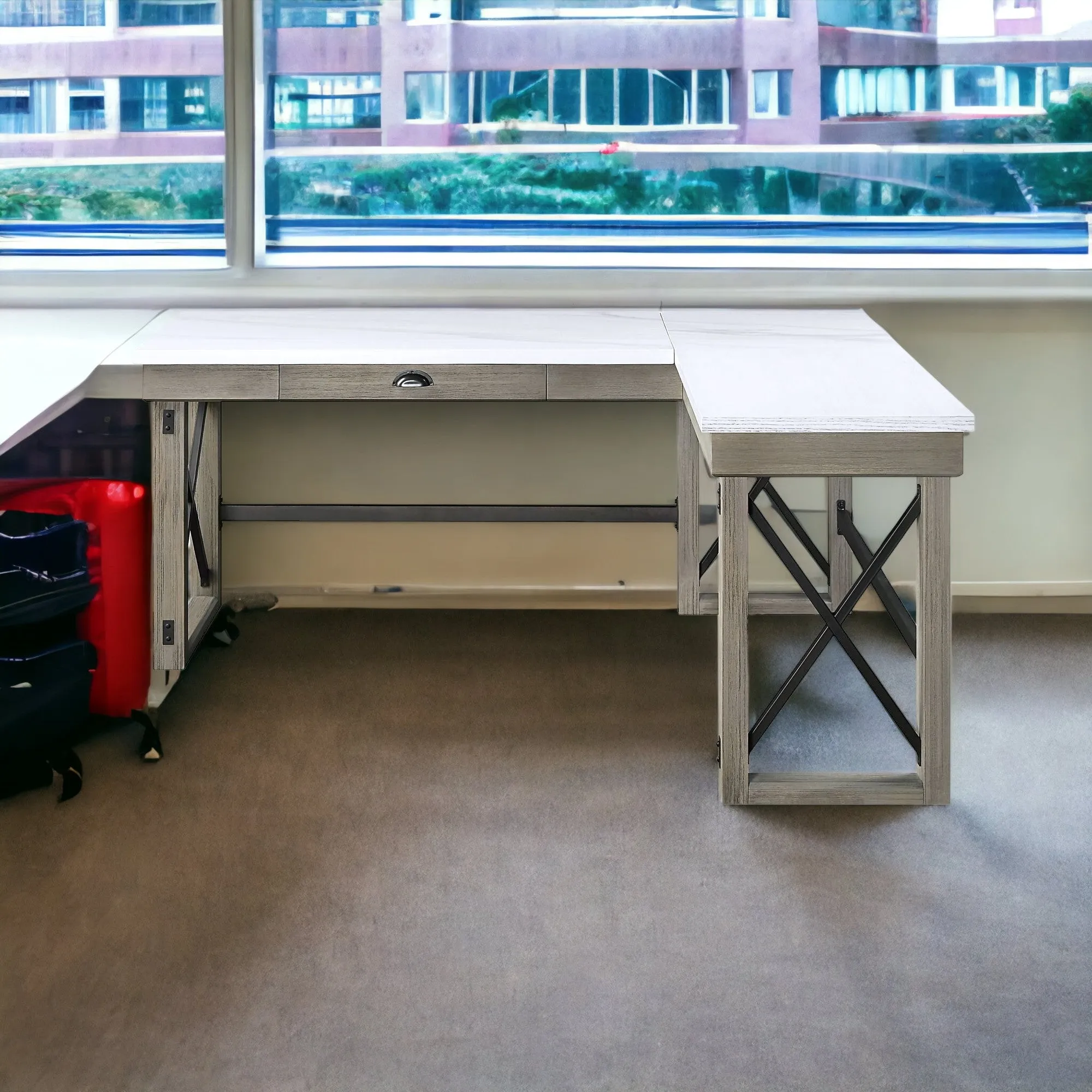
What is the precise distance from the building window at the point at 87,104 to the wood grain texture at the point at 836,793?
89.1 inches

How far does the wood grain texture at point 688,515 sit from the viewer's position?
113 inches

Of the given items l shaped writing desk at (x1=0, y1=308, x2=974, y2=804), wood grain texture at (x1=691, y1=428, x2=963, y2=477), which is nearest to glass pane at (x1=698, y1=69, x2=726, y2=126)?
l shaped writing desk at (x1=0, y1=308, x2=974, y2=804)

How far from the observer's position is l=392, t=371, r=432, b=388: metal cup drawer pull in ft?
8.18

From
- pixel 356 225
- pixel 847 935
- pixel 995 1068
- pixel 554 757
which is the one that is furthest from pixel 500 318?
pixel 995 1068

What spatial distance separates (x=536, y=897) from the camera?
76.4 inches

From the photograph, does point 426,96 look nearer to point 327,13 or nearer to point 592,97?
point 327,13

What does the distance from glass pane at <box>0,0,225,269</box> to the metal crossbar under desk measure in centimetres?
137

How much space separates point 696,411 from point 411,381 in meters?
0.67

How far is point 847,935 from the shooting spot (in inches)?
72.4

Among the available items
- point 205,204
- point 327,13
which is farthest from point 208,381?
point 327,13

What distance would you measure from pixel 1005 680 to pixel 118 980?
1978mm

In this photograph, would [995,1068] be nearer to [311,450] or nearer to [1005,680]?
[1005,680]

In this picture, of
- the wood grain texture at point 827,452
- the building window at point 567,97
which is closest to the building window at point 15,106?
the building window at point 567,97

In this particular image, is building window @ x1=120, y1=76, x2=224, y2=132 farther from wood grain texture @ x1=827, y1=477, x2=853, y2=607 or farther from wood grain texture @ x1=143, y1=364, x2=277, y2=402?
wood grain texture @ x1=827, y1=477, x2=853, y2=607
